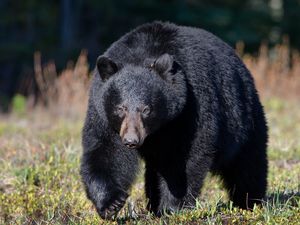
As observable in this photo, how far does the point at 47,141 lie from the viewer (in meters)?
8.92

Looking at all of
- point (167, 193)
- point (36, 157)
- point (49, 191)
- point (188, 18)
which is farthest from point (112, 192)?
point (188, 18)

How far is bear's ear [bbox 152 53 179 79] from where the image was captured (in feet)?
17.0

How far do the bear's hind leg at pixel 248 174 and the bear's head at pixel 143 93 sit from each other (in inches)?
45.0

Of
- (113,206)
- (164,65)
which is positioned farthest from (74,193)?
(164,65)

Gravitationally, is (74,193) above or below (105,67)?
below

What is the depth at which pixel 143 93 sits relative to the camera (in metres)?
5.20

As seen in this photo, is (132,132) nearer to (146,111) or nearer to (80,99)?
(146,111)

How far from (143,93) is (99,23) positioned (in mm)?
21020

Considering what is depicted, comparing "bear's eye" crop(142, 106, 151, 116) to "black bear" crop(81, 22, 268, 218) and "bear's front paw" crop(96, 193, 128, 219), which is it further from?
"bear's front paw" crop(96, 193, 128, 219)

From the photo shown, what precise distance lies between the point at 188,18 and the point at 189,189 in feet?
56.5

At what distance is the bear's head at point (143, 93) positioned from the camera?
5109 mm

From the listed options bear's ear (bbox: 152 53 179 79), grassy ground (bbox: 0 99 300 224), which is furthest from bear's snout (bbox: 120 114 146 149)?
grassy ground (bbox: 0 99 300 224)

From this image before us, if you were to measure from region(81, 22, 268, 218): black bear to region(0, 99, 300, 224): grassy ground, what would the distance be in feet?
0.83

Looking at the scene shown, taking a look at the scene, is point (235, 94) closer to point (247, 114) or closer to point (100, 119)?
point (247, 114)
